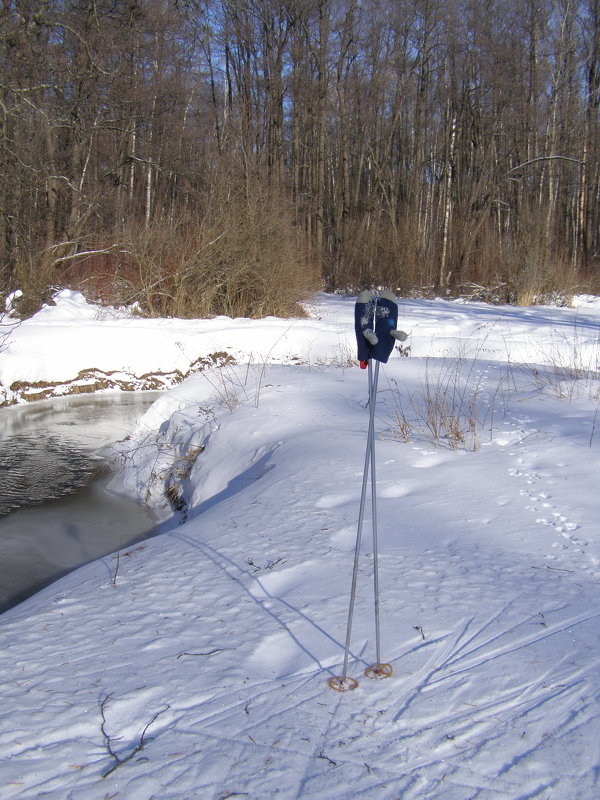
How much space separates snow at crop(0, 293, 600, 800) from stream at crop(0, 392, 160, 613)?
0.57 metres

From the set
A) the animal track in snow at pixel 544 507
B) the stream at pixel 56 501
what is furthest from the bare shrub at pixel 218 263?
the animal track in snow at pixel 544 507

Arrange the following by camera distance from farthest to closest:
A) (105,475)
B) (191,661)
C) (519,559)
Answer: (105,475), (519,559), (191,661)

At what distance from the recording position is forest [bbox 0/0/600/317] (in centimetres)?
1360

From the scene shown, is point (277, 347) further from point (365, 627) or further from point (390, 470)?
point (365, 627)

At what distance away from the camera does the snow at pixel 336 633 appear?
2.03m

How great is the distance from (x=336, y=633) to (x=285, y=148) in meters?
25.7

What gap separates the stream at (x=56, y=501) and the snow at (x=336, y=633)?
22.4 inches

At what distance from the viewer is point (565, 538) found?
133 inches

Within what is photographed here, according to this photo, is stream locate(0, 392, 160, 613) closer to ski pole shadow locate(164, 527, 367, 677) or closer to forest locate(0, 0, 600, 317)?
ski pole shadow locate(164, 527, 367, 677)

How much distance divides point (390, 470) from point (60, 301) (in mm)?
9511

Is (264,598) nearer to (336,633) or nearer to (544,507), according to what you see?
(336,633)

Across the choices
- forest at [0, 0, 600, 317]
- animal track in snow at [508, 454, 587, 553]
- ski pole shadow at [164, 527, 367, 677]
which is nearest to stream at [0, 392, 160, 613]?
ski pole shadow at [164, 527, 367, 677]

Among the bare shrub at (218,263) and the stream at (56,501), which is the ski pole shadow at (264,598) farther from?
the bare shrub at (218,263)

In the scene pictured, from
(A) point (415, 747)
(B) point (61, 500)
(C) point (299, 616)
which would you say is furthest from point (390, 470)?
(B) point (61, 500)
